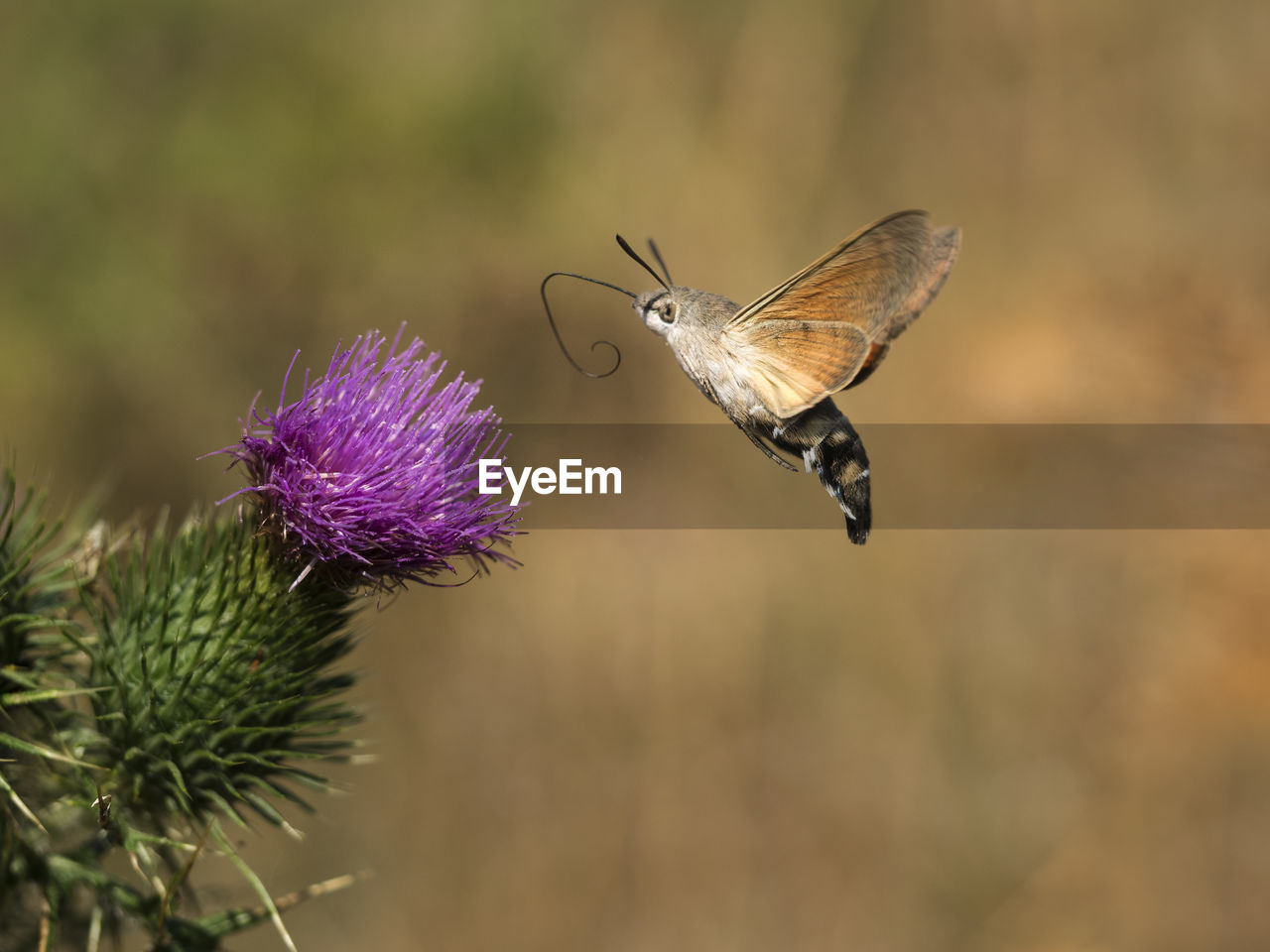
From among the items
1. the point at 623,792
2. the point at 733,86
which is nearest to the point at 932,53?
the point at 733,86

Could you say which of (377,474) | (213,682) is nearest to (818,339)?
(377,474)

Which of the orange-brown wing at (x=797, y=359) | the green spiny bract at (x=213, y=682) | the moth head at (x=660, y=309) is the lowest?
the green spiny bract at (x=213, y=682)

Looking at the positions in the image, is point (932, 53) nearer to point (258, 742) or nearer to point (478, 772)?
point (478, 772)

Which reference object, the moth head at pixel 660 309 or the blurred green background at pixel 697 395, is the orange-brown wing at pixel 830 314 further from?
the blurred green background at pixel 697 395

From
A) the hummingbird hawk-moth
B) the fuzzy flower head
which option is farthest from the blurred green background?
the hummingbird hawk-moth

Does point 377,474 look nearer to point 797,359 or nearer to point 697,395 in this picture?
point 797,359

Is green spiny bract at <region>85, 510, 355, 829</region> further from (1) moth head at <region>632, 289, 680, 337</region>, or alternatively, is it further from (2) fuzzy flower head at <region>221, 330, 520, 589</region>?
(1) moth head at <region>632, 289, 680, 337</region>

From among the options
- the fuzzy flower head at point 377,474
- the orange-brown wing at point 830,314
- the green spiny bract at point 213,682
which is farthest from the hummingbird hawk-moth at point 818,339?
the green spiny bract at point 213,682
